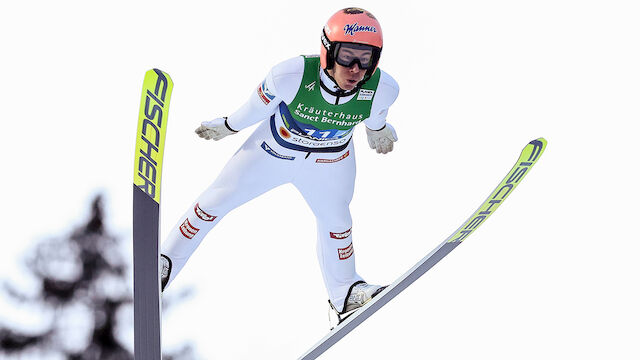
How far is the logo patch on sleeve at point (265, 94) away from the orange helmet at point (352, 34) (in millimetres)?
449

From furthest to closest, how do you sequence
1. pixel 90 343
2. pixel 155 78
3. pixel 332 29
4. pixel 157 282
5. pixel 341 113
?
pixel 90 343 < pixel 341 113 < pixel 332 29 < pixel 157 282 < pixel 155 78

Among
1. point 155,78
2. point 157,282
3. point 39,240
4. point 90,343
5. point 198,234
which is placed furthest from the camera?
point 90,343

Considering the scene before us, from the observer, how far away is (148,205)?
3203 millimetres

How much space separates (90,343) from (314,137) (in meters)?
3.20

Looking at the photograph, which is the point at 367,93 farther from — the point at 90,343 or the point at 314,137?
the point at 90,343

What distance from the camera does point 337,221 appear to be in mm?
4484

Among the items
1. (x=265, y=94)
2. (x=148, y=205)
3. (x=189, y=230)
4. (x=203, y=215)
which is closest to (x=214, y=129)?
(x=265, y=94)

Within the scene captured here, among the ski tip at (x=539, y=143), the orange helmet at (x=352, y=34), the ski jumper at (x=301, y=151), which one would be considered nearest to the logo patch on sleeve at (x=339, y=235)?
the ski jumper at (x=301, y=151)

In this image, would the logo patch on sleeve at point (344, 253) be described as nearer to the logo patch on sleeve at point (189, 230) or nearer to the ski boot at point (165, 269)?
the logo patch on sleeve at point (189, 230)

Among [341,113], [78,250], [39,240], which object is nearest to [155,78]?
[341,113]

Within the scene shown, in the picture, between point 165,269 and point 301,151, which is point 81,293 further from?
point 301,151

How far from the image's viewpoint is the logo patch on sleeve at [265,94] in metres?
4.07

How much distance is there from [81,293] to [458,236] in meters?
3.65

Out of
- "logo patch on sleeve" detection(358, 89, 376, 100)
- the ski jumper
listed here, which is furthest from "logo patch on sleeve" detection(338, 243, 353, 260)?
"logo patch on sleeve" detection(358, 89, 376, 100)
